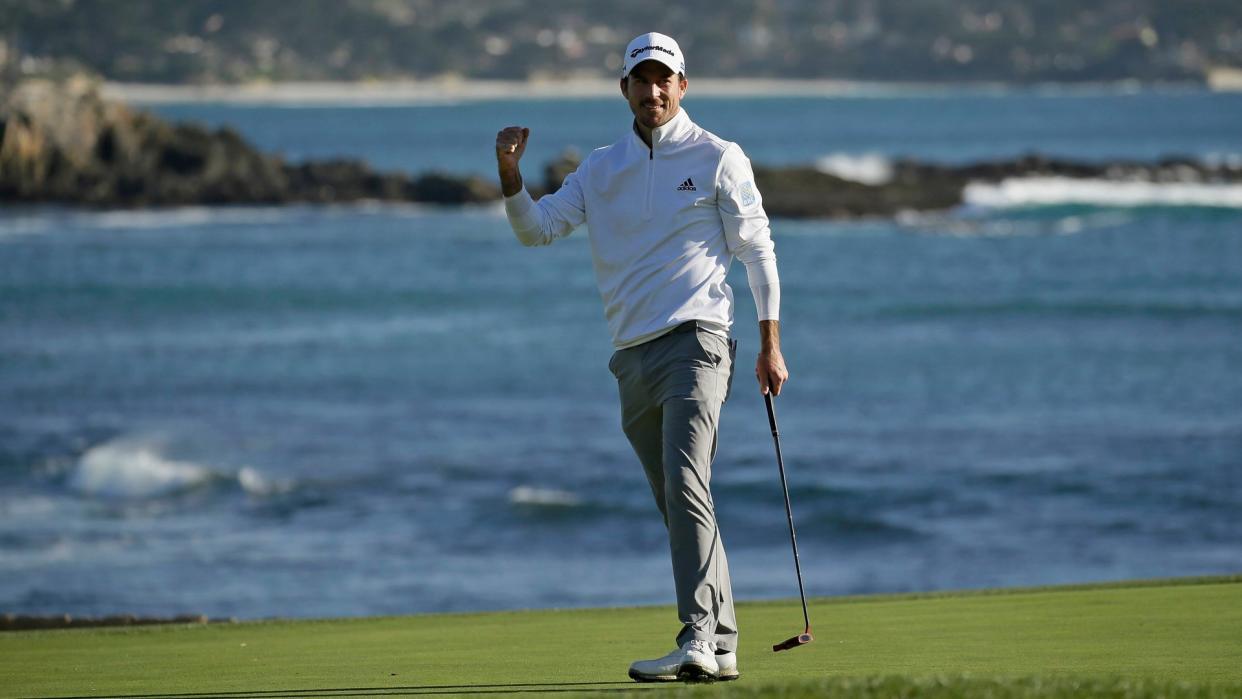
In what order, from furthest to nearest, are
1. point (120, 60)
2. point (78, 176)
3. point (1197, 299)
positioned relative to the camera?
point (120, 60)
point (78, 176)
point (1197, 299)

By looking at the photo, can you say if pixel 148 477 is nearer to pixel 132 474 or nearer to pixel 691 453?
pixel 132 474

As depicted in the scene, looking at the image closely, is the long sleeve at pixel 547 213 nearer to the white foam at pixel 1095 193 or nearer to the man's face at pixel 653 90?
the man's face at pixel 653 90

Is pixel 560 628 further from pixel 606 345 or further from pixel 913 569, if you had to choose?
pixel 606 345

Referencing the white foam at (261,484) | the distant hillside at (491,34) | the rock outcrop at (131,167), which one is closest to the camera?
the white foam at (261,484)

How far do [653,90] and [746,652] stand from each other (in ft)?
6.60

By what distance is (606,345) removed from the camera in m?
32.9

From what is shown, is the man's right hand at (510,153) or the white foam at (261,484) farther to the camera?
the white foam at (261,484)

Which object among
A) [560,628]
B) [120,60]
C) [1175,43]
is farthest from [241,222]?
[1175,43]

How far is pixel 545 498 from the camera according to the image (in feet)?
63.0

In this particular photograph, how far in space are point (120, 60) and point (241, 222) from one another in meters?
71.6

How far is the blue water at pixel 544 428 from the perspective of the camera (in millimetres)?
16469

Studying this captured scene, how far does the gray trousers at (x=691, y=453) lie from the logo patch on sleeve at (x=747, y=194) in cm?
43

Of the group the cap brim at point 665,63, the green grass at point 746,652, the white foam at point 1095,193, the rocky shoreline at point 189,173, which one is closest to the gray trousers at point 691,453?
the green grass at point 746,652

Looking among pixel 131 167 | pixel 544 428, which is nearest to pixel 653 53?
pixel 544 428
